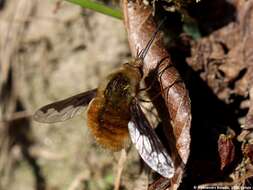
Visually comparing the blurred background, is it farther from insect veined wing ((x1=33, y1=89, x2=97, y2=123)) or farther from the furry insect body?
the furry insect body

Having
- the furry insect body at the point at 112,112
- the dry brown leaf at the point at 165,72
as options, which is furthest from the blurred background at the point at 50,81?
the furry insect body at the point at 112,112

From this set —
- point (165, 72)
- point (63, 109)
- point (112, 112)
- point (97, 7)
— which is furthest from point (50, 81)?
point (165, 72)

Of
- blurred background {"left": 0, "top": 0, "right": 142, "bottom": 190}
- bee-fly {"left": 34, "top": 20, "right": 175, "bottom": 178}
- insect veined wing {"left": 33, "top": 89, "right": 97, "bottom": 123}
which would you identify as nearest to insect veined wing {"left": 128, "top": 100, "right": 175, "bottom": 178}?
bee-fly {"left": 34, "top": 20, "right": 175, "bottom": 178}

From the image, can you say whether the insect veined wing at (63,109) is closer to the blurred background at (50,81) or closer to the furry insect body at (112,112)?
the furry insect body at (112,112)

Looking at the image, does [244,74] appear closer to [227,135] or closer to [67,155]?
[227,135]

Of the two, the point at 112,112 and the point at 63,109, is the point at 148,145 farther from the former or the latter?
the point at 63,109
